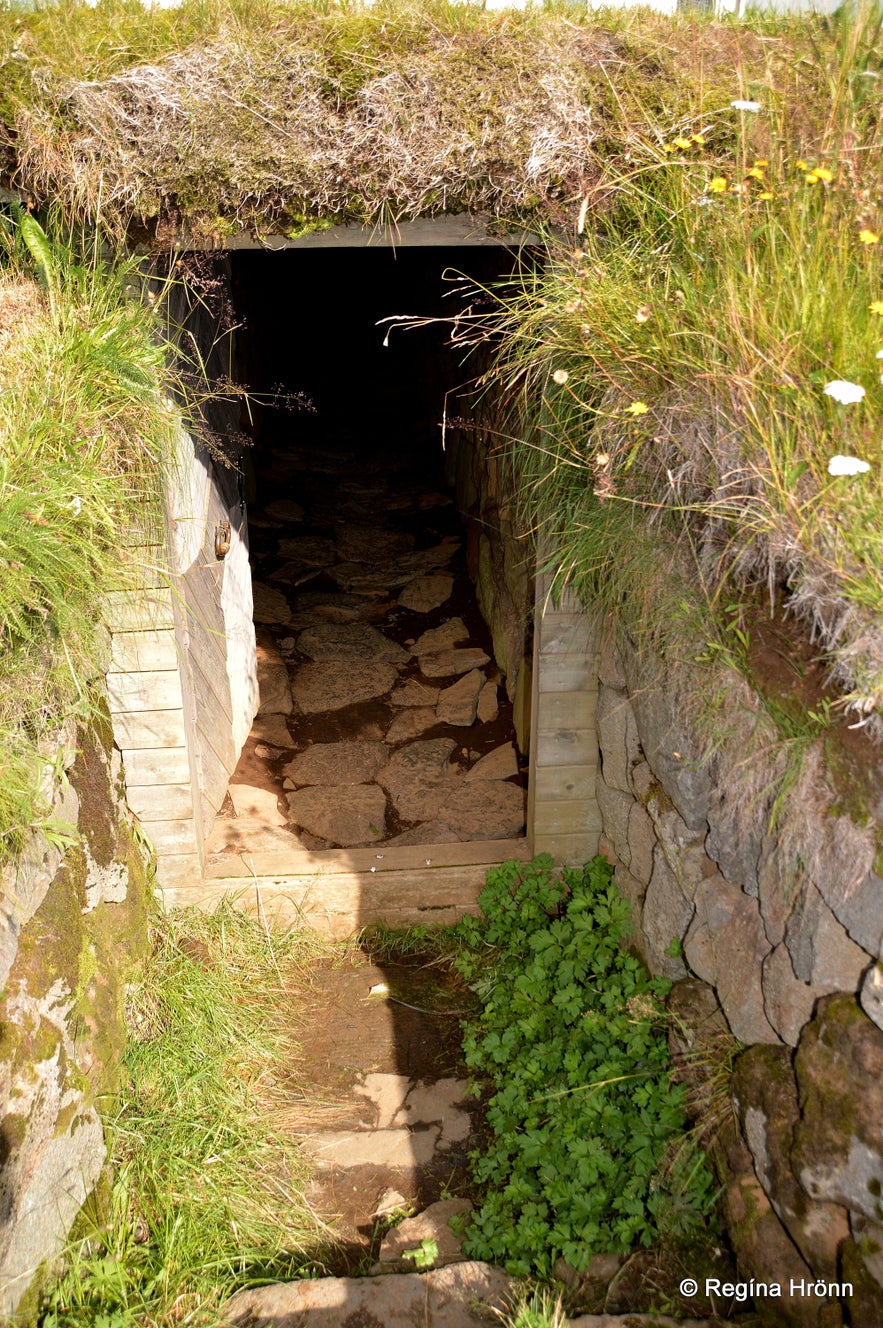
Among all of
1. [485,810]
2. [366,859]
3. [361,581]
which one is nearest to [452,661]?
[361,581]

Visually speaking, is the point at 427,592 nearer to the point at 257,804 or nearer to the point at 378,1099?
the point at 257,804

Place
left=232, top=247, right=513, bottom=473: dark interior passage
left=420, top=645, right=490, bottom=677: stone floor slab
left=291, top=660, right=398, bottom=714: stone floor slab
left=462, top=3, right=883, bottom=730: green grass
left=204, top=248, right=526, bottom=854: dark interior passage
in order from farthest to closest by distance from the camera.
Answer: left=232, top=247, right=513, bottom=473: dark interior passage
left=420, top=645, right=490, bottom=677: stone floor slab
left=291, top=660, right=398, bottom=714: stone floor slab
left=204, top=248, right=526, bottom=854: dark interior passage
left=462, top=3, right=883, bottom=730: green grass

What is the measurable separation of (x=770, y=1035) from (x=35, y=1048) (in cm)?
202

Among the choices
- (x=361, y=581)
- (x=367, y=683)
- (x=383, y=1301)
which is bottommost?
(x=383, y=1301)

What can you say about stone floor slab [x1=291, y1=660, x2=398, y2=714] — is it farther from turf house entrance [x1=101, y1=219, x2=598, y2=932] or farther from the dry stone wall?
the dry stone wall

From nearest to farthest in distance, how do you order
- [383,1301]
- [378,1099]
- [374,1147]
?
1. [383,1301]
2. [374,1147]
3. [378,1099]

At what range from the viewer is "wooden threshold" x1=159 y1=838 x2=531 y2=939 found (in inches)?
165

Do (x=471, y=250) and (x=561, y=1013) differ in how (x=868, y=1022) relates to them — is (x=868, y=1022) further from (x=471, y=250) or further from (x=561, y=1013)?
(x=471, y=250)

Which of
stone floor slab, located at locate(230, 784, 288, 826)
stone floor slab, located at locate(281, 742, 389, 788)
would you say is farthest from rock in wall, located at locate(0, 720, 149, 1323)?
stone floor slab, located at locate(281, 742, 389, 788)

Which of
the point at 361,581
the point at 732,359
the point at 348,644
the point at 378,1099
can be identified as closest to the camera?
the point at 732,359

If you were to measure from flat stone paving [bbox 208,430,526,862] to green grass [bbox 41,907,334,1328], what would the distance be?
52 centimetres

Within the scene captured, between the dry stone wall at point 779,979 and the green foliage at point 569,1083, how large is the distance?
19 cm

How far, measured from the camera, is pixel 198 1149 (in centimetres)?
326

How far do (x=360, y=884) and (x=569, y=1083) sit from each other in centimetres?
125
